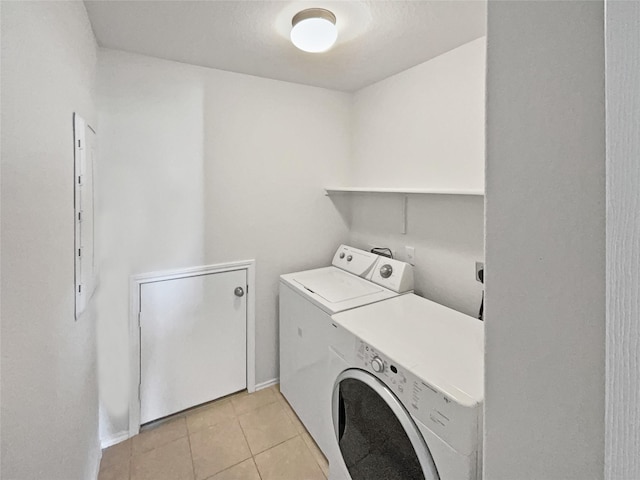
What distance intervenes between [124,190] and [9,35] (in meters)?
1.25

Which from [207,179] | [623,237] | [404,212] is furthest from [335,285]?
[623,237]

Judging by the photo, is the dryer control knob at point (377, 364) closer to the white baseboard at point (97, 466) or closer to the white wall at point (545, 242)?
the white wall at point (545, 242)

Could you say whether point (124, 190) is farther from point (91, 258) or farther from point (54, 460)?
point (54, 460)

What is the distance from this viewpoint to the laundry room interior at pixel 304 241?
0.41 m

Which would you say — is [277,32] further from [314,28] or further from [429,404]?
[429,404]

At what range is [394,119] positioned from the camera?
7.16 ft

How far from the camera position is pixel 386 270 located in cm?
203

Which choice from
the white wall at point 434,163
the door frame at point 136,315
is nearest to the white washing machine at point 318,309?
the white wall at point 434,163

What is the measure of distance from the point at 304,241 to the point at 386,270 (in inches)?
28.7

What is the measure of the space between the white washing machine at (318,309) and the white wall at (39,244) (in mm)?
1067

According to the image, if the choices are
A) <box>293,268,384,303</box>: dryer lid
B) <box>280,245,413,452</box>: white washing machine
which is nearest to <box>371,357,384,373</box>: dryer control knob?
<box>280,245,413,452</box>: white washing machine

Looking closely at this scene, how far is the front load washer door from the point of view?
108 cm

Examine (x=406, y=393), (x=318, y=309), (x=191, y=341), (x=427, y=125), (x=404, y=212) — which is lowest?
(x=191, y=341)

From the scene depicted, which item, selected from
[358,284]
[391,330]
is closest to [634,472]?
[391,330]
